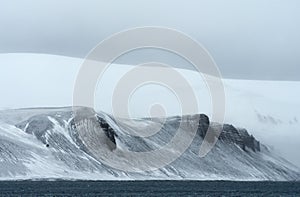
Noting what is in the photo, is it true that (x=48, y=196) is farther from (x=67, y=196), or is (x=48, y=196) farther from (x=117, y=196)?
(x=117, y=196)

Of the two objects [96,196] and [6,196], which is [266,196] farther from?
[6,196]

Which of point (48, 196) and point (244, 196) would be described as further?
point (244, 196)

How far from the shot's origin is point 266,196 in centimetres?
12619

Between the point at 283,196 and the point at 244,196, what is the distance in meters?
5.95

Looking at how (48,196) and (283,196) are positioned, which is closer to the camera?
(48,196)

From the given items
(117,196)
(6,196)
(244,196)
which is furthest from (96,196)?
(244,196)

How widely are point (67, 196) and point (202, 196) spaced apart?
20517mm

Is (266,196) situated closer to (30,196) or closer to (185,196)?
A: (185,196)

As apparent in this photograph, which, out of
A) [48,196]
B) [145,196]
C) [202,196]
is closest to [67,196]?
[48,196]

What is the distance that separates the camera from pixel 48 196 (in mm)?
116375

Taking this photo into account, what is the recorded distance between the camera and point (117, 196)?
120 metres

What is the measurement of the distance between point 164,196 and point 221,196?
342 inches

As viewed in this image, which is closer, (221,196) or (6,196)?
(6,196)

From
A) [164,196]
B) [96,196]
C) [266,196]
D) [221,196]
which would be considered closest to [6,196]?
[96,196]
